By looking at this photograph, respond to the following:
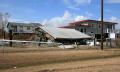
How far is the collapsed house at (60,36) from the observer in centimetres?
5175

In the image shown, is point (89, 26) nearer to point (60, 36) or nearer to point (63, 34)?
point (63, 34)

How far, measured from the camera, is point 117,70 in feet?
55.4

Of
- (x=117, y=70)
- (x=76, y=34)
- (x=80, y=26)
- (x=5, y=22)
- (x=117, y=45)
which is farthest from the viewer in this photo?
(x=5, y=22)

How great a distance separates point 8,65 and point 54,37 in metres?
32.0

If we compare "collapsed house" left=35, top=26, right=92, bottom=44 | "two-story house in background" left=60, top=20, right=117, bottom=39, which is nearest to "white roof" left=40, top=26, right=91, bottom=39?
"collapsed house" left=35, top=26, right=92, bottom=44

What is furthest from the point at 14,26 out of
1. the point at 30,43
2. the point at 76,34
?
the point at 30,43

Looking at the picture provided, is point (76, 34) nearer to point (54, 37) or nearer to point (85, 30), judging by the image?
point (54, 37)

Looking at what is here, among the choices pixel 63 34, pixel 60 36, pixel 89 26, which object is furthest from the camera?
pixel 89 26

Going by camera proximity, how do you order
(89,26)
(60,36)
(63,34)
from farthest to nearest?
(89,26) → (63,34) → (60,36)

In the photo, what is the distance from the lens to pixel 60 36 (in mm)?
52062

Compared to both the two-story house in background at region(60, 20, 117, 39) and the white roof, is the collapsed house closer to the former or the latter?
the white roof

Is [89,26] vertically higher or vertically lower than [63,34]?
higher

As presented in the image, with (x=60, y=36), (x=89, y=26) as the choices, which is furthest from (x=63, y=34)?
(x=89, y=26)

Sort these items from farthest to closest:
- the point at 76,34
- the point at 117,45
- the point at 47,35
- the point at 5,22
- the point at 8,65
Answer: the point at 5,22 → the point at 76,34 → the point at 47,35 → the point at 117,45 → the point at 8,65
